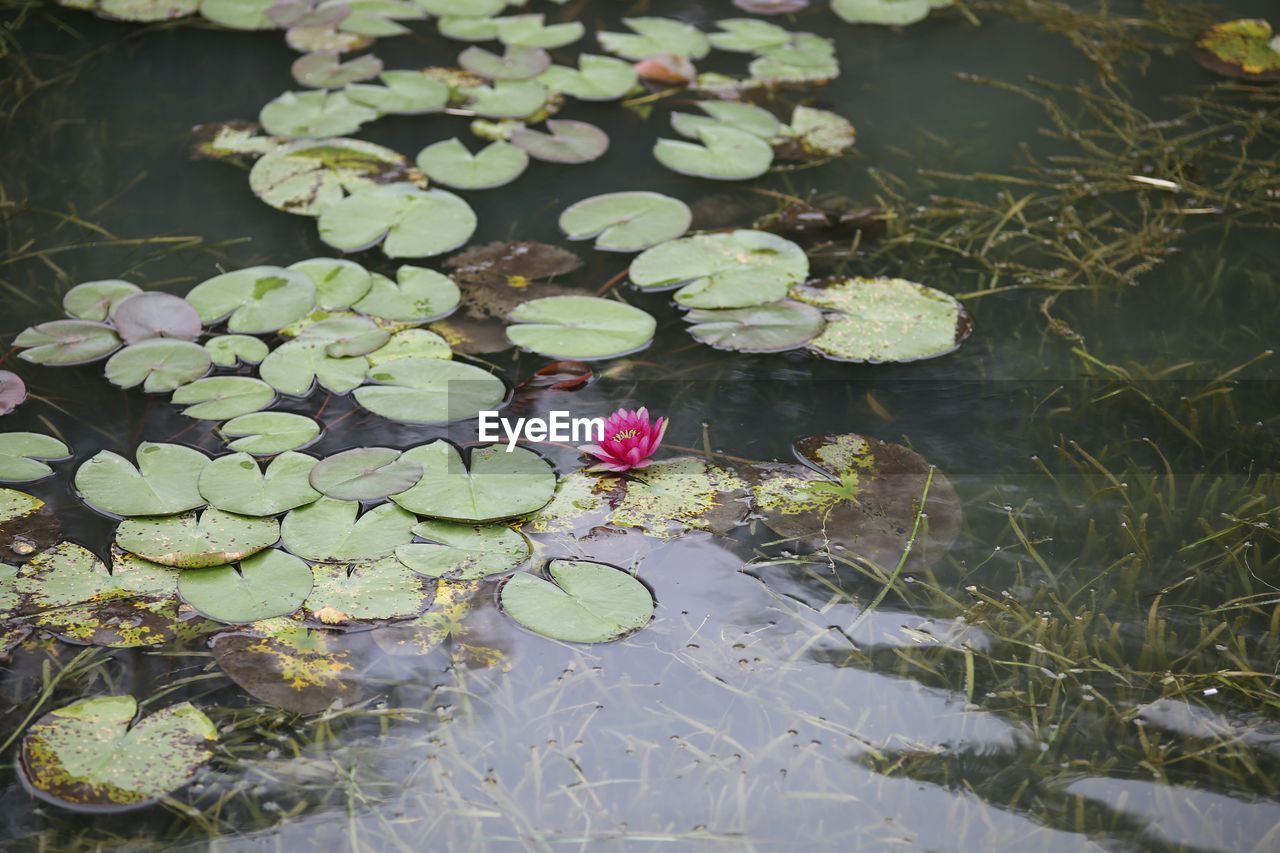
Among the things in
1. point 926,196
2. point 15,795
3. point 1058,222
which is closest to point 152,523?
point 15,795

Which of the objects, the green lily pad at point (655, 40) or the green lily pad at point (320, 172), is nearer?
the green lily pad at point (320, 172)

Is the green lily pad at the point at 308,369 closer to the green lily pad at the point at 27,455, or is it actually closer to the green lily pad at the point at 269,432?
the green lily pad at the point at 269,432

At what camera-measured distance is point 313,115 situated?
111 inches

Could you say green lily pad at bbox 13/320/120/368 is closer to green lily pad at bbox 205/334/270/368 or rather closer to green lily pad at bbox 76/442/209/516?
green lily pad at bbox 205/334/270/368

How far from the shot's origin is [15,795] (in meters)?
1.45

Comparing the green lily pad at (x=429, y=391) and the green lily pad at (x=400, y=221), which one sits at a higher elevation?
the green lily pad at (x=400, y=221)

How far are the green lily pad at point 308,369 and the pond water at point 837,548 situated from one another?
45mm

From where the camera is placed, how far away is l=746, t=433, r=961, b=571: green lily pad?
183 cm

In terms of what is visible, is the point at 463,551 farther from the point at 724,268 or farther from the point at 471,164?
the point at 471,164

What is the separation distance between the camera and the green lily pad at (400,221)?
2.42 metres

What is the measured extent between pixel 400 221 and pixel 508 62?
0.85 meters

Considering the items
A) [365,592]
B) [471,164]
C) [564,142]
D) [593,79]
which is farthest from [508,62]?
[365,592]

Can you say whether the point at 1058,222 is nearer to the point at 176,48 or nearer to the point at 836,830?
the point at 836,830

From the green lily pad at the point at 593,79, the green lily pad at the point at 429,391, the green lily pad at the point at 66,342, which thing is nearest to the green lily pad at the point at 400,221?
the green lily pad at the point at 429,391
